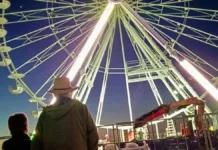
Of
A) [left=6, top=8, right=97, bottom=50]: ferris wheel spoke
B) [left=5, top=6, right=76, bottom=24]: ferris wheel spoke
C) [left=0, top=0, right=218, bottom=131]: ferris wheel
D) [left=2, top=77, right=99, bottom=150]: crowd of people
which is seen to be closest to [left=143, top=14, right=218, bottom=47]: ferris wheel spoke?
[left=0, top=0, right=218, bottom=131]: ferris wheel

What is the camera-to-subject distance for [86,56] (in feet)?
37.3

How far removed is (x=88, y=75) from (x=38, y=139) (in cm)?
1288

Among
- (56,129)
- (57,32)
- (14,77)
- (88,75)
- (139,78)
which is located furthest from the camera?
(139,78)

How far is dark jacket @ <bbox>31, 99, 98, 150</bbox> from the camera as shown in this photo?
2.73 metres

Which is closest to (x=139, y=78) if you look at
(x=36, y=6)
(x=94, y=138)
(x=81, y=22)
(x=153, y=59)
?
(x=153, y=59)

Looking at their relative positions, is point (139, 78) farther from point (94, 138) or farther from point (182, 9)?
point (94, 138)

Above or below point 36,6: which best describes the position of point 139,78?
below

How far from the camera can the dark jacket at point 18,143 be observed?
3068mm

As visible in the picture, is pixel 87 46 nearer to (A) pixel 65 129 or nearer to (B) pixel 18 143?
(B) pixel 18 143

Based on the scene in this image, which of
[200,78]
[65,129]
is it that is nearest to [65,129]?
[65,129]

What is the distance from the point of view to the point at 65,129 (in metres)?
2.76

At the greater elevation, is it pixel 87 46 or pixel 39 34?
pixel 39 34

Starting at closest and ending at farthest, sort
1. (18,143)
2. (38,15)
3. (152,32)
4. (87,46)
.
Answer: (18,143)
(87,46)
(152,32)
(38,15)

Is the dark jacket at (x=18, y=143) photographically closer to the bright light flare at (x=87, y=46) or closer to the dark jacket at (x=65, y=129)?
the dark jacket at (x=65, y=129)
